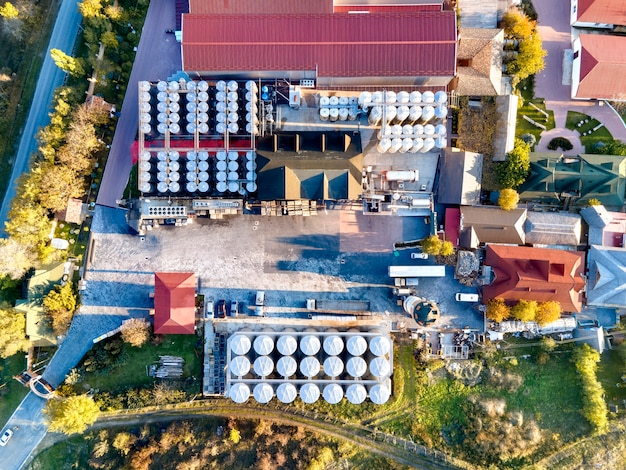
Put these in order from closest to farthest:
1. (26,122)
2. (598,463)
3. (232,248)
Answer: (598,463) → (232,248) → (26,122)

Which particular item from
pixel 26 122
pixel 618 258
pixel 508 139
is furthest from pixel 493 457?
pixel 26 122

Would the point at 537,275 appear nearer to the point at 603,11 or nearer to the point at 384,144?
the point at 384,144

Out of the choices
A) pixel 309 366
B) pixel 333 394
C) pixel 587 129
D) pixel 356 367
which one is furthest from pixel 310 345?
pixel 587 129

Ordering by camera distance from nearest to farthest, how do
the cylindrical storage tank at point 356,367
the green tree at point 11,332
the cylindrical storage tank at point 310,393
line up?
1. the cylindrical storage tank at point 356,367
2. the cylindrical storage tank at point 310,393
3. the green tree at point 11,332

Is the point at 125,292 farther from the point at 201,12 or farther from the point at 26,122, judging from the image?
the point at 201,12

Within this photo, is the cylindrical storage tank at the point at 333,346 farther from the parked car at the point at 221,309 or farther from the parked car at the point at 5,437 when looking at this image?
the parked car at the point at 5,437

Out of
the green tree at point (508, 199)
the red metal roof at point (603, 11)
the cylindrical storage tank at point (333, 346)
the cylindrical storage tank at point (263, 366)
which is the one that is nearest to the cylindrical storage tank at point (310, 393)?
the cylindrical storage tank at point (333, 346)
